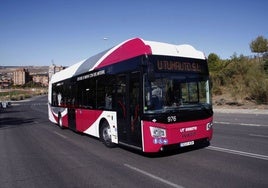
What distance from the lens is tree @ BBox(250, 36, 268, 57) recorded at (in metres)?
57.6

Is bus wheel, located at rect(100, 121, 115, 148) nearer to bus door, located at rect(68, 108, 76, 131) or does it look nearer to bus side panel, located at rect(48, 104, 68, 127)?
bus door, located at rect(68, 108, 76, 131)

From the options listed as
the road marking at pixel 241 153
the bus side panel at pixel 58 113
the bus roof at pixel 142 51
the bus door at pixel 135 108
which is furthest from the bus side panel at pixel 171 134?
the bus side panel at pixel 58 113

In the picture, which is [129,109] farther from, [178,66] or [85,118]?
[85,118]

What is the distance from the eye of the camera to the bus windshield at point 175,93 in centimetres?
764

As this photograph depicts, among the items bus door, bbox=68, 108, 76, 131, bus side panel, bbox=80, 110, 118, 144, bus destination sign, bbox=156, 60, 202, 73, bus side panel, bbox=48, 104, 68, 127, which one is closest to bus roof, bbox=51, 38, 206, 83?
bus destination sign, bbox=156, 60, 202, 73

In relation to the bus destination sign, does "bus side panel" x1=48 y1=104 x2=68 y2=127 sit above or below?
below

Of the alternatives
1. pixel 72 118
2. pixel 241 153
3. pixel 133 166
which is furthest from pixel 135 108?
pixel 72 118

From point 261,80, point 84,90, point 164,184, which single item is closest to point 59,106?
point 84,90

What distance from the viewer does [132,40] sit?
29.5 ft

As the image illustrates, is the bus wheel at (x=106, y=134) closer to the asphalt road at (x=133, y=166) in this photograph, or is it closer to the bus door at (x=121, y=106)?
the asphalt road at (x=133, y=166)

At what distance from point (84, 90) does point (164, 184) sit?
724cm

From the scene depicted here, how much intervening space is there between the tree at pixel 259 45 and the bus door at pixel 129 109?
5494 centimetres

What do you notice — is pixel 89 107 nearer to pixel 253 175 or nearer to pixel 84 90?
pixel 84 90

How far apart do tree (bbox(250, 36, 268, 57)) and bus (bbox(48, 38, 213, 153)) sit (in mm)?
53703
